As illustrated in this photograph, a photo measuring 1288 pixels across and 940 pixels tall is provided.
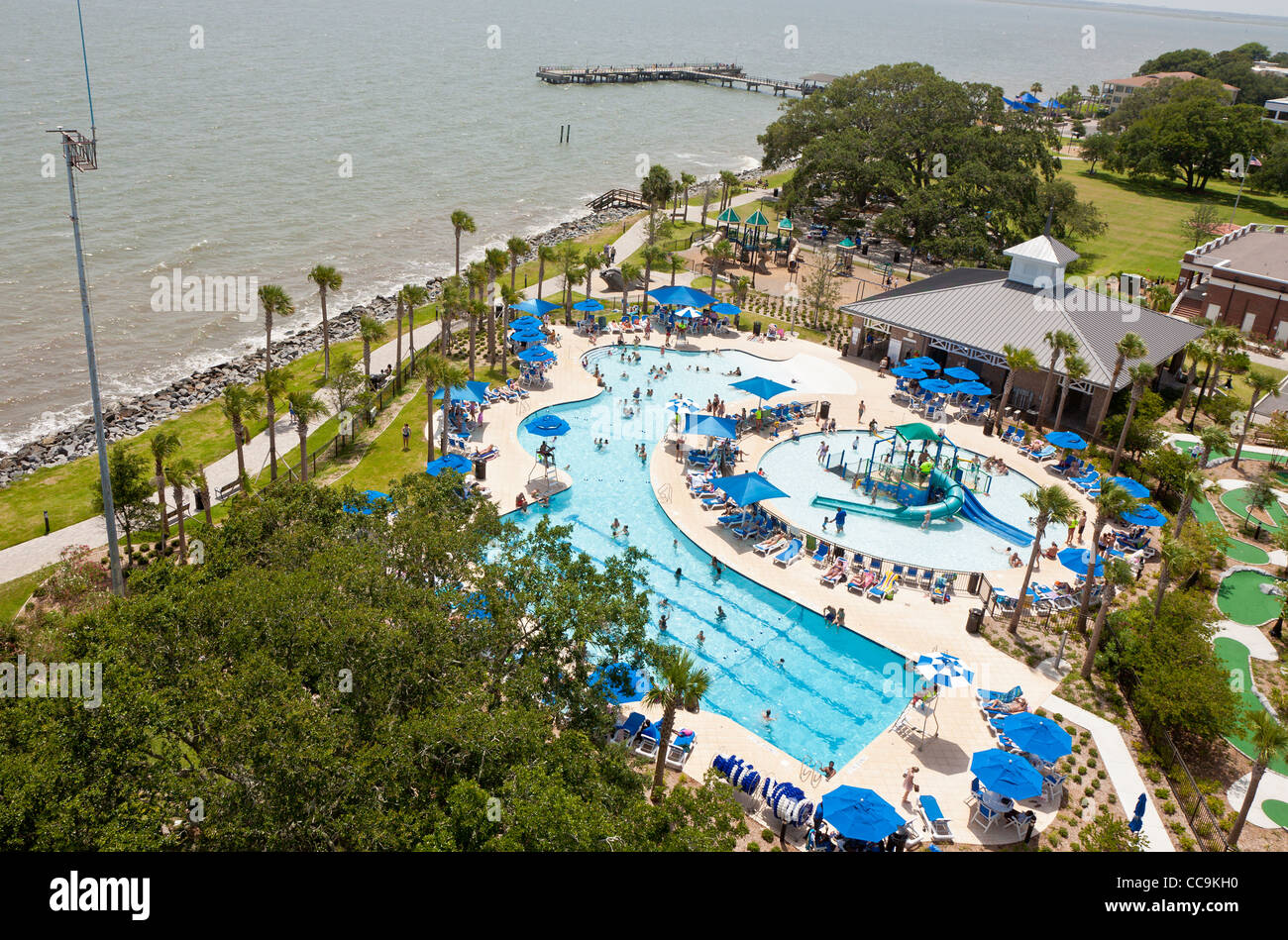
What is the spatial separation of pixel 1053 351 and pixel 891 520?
1484 centimetres

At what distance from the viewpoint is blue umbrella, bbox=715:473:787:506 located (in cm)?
3897

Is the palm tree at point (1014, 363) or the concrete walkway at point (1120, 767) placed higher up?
the palm tree at point (1014, 363)

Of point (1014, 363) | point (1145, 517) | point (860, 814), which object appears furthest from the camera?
point (1014, 363)

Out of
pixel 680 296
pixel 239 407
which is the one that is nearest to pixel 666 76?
pixel 680 296

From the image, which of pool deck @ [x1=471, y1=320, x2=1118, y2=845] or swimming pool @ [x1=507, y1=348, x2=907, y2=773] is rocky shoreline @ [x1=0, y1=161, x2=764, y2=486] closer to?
pool deck @ [x1=471, y1=320, x2=1118, y2=845]

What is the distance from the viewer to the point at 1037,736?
1060 inches

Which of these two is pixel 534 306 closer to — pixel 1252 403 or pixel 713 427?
pixel 713 427

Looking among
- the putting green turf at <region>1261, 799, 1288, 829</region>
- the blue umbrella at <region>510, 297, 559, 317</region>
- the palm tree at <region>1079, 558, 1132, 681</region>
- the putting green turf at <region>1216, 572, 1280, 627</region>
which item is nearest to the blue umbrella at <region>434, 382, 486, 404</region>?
the blue umbrella at <region>510, 297, 559, 317</region>

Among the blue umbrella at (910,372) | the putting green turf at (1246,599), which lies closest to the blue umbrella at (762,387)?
the blue umbrella at (910,372)

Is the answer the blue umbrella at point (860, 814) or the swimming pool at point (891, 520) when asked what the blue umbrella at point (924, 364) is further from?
the blue umbrella at point (860, 814)

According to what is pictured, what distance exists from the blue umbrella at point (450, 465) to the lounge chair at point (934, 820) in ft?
78.8

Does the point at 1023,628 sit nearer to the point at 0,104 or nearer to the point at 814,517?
the point at 814,517

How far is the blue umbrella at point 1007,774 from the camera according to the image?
2505 cm
